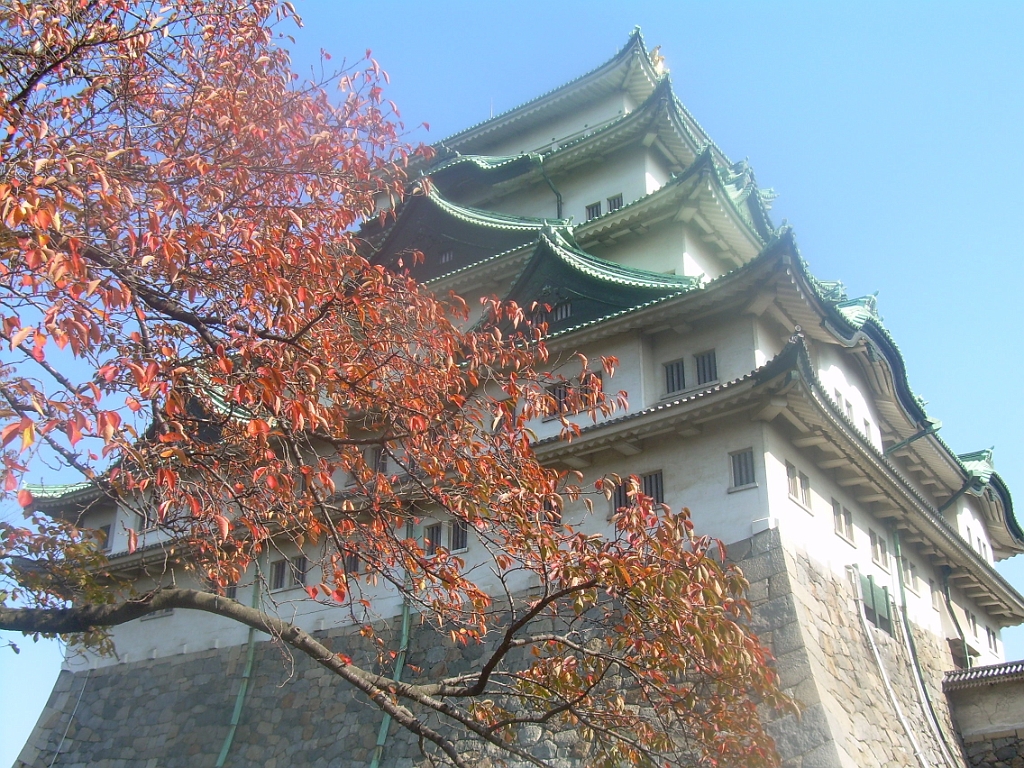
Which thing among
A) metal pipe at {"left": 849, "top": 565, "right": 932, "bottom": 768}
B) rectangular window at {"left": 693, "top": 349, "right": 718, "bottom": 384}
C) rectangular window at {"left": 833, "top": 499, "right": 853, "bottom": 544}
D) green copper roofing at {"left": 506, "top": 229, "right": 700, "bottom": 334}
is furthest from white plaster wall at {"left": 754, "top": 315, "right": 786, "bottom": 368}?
metal pipe at {"left": 849, "top": 565, "right": 932, "bottom": 768}

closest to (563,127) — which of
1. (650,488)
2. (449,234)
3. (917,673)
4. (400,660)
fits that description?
(449,234)

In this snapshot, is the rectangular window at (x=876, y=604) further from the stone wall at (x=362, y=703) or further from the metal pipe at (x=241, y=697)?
the metal pipe at (x=241, y=697)

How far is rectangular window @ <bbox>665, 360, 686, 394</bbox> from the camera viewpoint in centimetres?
1748

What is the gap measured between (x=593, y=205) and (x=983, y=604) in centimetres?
1423

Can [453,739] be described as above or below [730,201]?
below

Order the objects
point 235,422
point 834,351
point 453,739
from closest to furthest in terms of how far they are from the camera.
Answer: point 235,422 → point 453,739 → point 834,351

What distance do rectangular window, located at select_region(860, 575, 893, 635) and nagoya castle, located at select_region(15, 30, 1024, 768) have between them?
0.06 m

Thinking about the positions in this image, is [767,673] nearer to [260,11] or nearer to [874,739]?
[874,739]

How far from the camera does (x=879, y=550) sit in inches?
720

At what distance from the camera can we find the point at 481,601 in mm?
9086

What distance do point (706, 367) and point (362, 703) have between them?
887cm

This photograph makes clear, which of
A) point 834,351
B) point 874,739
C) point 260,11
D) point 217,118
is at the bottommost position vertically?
point 874,739

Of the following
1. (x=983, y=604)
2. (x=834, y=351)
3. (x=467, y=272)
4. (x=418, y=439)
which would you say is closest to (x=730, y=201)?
(x=834, y=351)

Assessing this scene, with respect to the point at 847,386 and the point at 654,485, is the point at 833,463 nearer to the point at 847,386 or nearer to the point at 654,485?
the point at 654,485
